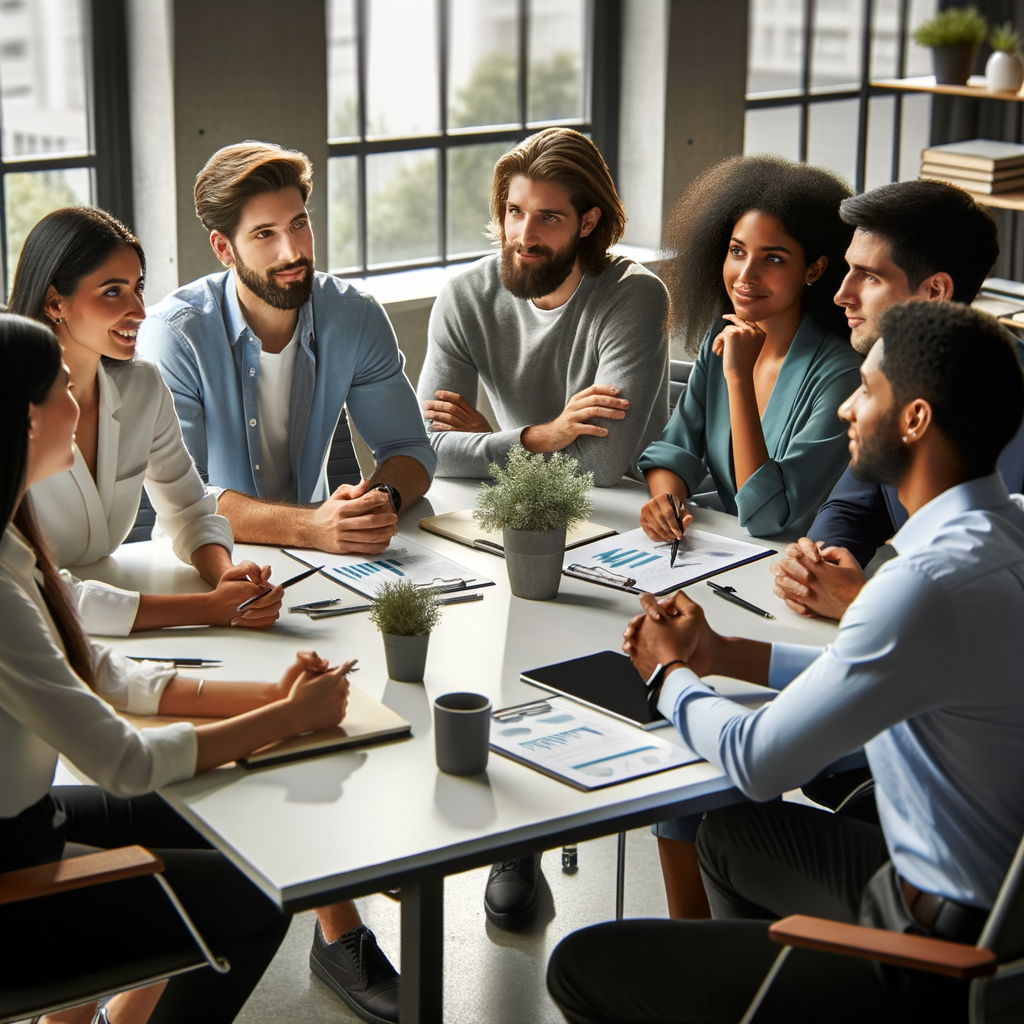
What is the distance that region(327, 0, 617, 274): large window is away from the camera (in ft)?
15.4

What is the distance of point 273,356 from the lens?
3000 mm

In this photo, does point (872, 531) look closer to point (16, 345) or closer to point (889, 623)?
point (889, 623)

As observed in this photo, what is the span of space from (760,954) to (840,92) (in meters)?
5.21

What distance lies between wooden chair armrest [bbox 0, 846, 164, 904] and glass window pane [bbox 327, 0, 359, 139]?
11.1 ft

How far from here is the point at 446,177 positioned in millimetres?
5031

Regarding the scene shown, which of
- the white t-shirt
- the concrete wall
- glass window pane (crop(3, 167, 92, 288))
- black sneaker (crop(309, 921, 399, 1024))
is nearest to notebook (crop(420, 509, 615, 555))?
the white t-shirt

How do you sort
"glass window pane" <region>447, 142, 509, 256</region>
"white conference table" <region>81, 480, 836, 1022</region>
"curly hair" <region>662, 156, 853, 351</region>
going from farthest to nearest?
"glass window pane" <region>447, 142, 509, 256</region> < "curly hair" <region>662, 156, 853, 351</region> < "white conference table" <region>81, 480, 836, 1022</region>

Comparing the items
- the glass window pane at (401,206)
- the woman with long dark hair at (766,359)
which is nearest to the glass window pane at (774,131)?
the glass window pane at (401,206)

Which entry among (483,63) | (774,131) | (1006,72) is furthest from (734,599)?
(774,131)

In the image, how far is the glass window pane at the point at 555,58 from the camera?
16.7 ft

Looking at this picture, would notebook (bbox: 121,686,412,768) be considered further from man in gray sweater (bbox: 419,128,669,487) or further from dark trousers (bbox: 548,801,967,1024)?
man in gray sweater (bbox: 419,128,669,487)

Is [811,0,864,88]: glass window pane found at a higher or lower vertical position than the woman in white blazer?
higher

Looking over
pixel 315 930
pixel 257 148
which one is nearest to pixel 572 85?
pixel 257 148

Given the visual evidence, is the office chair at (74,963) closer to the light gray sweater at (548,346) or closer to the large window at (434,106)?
the light gray sweater at (548,346)
